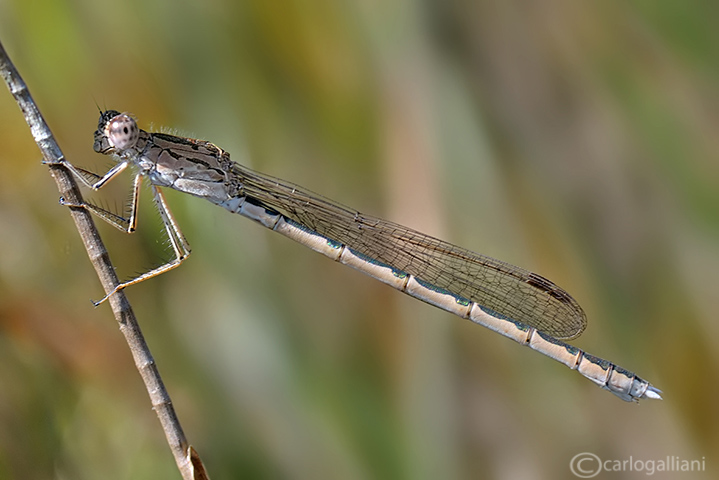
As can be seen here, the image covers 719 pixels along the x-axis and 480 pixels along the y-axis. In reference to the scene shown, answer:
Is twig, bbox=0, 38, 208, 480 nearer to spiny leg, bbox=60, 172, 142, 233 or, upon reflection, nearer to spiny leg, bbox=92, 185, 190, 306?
spiny leg, bbox=60, 172, 142, 233

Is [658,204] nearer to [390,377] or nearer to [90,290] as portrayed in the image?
[390,377]

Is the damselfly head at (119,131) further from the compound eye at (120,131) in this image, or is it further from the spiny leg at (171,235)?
the spiny leg at (171,235)

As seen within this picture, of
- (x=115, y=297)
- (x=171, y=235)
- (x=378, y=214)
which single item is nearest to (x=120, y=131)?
(x=171, y=235)

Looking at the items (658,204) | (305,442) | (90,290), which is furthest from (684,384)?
(90,290)

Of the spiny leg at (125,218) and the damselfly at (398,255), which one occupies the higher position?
the damselfly at (398,255)
